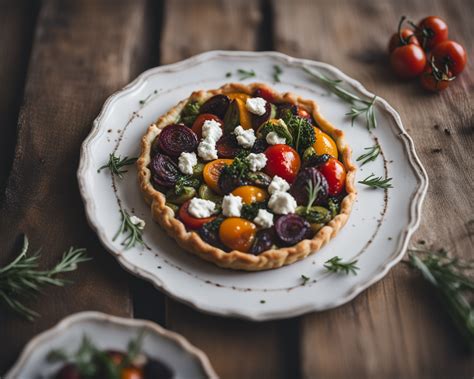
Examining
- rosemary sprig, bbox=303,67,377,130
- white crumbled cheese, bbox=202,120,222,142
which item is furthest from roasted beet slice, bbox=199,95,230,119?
rosemary sprig, bbox=303,67,377,130

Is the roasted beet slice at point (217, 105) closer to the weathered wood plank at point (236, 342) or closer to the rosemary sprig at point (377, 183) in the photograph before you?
the rosemary sprig at point (377, 183)

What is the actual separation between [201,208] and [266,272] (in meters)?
0.60

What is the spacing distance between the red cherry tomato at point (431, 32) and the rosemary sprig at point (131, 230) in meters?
3.12

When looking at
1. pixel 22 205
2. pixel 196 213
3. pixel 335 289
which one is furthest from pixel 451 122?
pixel 22 205

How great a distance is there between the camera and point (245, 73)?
508 cm

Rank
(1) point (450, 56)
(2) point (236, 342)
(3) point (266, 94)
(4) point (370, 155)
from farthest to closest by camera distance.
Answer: (1) point (450, 56)
(3) point (266, 94)
(4) point (370, 155)
(2) point (236, 342)

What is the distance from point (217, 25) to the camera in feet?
19.3

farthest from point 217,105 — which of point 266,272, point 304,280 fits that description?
point 304,280

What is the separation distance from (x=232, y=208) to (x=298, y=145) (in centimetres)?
77

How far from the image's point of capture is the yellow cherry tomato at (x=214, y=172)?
4.20 m

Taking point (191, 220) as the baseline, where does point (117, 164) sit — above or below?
below

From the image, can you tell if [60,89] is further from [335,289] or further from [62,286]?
[335,289]

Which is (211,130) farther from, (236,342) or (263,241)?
(236,342)

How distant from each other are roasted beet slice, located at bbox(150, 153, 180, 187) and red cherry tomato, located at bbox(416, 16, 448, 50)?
8.83 feet
